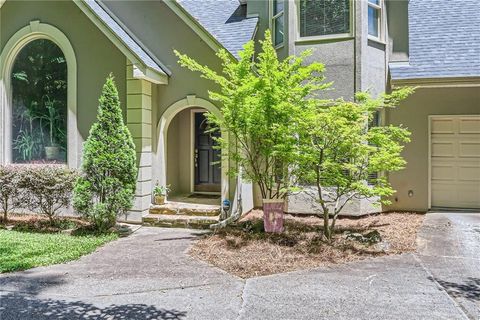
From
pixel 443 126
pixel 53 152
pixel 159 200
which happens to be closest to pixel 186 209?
pixel 159 200

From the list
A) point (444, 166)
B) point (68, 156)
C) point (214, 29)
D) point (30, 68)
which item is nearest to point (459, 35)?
point (444, 166)

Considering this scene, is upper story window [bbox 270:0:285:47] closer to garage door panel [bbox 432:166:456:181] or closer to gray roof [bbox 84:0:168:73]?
gray roof [bbox 84:0:168:73]

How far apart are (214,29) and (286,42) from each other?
258cm

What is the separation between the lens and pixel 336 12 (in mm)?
9648

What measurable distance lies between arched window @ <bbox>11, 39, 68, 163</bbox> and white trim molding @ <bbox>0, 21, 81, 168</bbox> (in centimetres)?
11

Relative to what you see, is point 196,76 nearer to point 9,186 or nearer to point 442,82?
point 9,186

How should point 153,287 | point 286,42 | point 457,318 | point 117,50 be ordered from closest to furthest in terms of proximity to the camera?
point 457,318 → point 153,287 → point 117,50 → point 286,42

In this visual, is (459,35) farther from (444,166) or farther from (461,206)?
(461,206)

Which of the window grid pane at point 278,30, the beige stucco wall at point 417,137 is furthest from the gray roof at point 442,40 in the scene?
the window grid pane at point 278,30

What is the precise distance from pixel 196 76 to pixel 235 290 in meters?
6.20

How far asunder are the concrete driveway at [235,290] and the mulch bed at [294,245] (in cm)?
29

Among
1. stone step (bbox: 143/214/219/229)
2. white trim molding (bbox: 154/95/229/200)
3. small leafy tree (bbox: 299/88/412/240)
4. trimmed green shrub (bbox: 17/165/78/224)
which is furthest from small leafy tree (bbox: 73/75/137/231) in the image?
small leafy tree (bbox: 299/88/412/240)

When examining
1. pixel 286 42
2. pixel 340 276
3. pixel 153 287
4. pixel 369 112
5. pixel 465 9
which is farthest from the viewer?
pixel 465 9

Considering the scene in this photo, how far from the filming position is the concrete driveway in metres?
4.34
